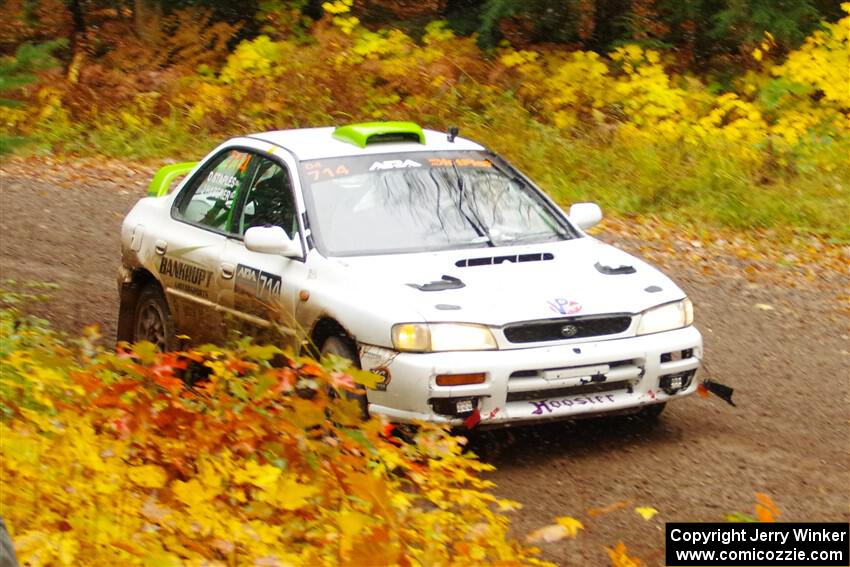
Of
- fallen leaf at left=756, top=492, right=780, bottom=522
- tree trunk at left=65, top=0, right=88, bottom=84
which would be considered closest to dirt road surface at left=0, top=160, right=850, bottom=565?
fallen leaf at left=756, top=492, right=780, bottom=522

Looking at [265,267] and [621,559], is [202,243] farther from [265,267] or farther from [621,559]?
[621,559]

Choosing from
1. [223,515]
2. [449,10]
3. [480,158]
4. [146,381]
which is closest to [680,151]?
[449,10]

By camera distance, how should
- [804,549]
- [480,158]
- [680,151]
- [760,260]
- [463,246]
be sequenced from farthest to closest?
[680,151] → [760,260] → [480,158] → [463,246] → [804,549]

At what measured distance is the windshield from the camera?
7734 mm

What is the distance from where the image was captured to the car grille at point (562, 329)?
269 inches

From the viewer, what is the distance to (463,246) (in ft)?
25.4

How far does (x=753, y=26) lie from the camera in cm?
1738

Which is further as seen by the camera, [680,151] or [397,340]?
[680,151]

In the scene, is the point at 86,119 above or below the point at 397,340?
below

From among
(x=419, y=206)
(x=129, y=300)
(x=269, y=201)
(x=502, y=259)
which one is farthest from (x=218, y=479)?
(x=129, y=300)

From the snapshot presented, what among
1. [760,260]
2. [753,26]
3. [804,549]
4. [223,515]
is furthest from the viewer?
[753,26]

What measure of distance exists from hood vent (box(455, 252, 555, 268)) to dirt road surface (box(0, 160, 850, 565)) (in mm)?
932

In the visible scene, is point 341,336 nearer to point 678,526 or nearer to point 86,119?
point 678,526

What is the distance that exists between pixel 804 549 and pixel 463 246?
9.49ft
